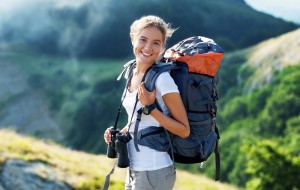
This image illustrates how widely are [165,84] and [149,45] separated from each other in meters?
0.47

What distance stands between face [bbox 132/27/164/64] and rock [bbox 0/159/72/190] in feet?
22.2

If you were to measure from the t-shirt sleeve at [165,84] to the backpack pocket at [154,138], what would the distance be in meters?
0.36

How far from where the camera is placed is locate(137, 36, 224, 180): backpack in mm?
4129

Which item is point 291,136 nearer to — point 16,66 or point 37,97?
point 37,97

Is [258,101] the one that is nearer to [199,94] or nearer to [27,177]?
[27,177]

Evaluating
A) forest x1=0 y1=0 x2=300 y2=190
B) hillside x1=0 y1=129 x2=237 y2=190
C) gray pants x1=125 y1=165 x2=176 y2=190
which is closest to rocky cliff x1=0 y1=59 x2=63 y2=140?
forest x1=0 y1=0 x2=300 y2=190

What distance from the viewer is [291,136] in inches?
4562

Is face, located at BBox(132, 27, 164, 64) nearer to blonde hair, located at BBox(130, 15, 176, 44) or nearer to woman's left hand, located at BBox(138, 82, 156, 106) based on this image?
blonde hair, located at BBox(130, 15, 176, 44)

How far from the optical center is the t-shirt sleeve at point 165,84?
3971 mm

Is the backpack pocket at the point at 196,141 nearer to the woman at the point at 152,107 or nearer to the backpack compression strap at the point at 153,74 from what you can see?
the woman at the point at 152,107

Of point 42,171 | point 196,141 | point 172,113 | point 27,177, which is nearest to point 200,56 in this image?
point 172,113

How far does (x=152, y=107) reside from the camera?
3977 mm

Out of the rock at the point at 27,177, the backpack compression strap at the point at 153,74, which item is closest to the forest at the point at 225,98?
the rock at the point at 27,177

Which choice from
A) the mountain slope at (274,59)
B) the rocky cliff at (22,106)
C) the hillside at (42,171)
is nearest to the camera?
the hillside at (42,171)
